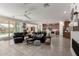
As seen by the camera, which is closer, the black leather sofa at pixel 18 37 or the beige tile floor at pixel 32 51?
the beige tile floor at pixel 32 51

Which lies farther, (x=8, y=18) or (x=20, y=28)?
(x=20, y=28)

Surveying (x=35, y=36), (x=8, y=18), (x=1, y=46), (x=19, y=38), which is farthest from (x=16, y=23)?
(x=1, y=46)

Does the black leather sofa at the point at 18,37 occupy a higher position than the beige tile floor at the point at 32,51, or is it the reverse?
the black leather sofa at the point at 18,37

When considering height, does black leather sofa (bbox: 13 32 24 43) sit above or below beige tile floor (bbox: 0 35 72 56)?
above

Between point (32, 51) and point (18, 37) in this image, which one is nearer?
point (32, 51)

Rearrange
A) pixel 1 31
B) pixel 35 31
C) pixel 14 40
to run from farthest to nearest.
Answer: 1. pixel 35 31
2. pixel 14 40
3. pixel 1 31

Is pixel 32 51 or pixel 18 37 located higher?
pixel 18 37

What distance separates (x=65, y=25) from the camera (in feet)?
51.5

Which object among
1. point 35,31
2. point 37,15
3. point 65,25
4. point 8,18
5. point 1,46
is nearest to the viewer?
point 1,46

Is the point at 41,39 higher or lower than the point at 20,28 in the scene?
lower

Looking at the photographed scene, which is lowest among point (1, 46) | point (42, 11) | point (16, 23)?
point (1, 46)

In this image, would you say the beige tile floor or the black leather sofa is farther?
the black leather sofa

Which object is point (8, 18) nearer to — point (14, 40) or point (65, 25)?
point (14, 40)

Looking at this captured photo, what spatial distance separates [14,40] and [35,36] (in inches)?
68.8
